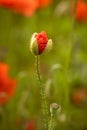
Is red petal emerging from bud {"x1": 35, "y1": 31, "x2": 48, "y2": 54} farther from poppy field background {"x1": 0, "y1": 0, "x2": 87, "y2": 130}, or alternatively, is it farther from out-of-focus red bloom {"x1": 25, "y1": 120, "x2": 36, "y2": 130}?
out-of-focus red bloom {"x1": 25, "y1": 120, "x2": 36, "y2": 130}

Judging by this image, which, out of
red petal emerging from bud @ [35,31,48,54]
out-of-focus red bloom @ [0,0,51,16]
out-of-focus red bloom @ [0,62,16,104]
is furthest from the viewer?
out-of-focus red bloom @ [0,0,51,16]

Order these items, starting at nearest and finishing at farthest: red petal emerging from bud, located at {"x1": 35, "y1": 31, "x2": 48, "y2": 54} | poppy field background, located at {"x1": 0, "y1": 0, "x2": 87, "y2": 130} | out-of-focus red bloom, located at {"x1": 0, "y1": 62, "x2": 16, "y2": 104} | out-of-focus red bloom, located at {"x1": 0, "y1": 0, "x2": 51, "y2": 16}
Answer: red petal emerging from bud, located at {"x1": 35, "y1": 31, "x2": 48, "y2": 54}, poppy field background, located at {"x1": 0, "y1": 0, "x2": 87, "y2": 130}, out-of-focus red bloom, located at {"x1": 0, "y1": 62, "x2": 16, "y2": 104}, out-of-focus red bloom, located at {"x1": 0, "y1": 0, "x2": 51, "y2": 16}

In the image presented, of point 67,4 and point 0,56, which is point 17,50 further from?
point 67,4

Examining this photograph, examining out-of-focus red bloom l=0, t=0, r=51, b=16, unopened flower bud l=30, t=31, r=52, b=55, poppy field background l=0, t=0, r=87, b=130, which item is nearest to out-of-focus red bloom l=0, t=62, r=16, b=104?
poppy field background l=0, t=0, r=87, b=130

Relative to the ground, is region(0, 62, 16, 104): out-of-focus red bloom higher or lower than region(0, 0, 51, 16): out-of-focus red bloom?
lower

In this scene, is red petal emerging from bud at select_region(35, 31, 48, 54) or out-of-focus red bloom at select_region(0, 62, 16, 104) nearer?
red petal emerging from bud at select_region(35, 31, 48, 54)

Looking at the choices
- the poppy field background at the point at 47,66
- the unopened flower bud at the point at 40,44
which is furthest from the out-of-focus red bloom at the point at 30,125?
the unopened flower bud at the point at 40,44

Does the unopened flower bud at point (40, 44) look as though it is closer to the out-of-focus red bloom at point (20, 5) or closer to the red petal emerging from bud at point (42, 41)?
the red petal emerging from bud at point (42, 41)

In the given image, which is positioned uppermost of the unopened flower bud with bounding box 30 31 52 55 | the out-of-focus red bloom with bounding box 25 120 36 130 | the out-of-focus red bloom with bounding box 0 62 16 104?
the out-of-focus red bloom with bounding box 0 62 16 104
